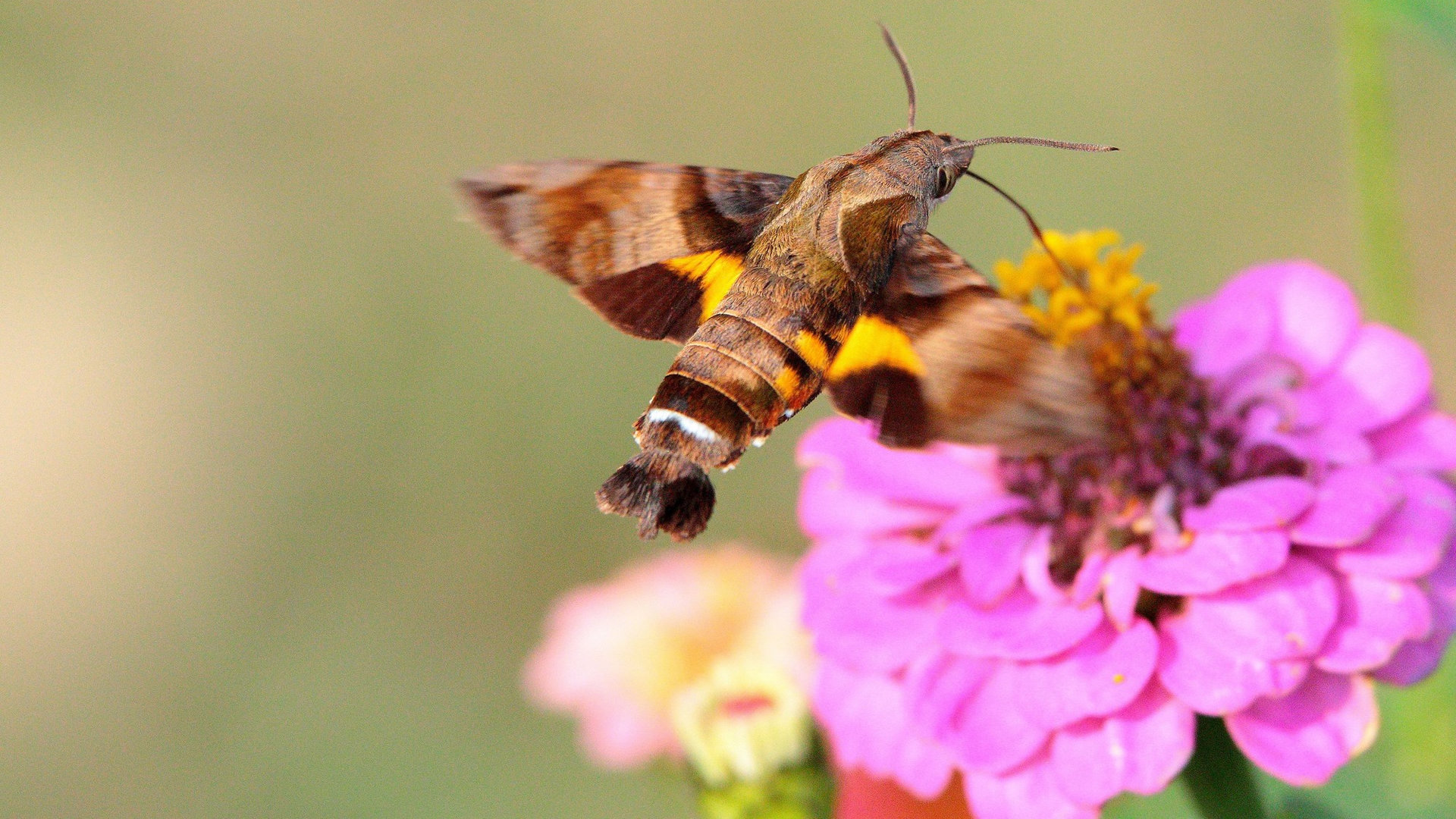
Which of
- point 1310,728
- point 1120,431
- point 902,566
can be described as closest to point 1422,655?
point 1310,728

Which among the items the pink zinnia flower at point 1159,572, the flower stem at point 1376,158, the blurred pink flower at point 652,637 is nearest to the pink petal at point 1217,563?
the pink zinnia flower at point 1159,572

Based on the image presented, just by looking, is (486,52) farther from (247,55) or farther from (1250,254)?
(1250,254)

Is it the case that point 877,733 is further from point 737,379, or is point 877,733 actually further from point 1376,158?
point 1376,158

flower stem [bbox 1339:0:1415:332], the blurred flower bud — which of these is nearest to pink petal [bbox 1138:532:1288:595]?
the blurred flower bud

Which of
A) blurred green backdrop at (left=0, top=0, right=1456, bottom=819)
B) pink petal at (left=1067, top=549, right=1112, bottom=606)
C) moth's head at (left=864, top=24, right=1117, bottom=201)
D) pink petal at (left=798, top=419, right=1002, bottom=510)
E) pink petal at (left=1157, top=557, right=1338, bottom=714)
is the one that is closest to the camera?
pink petal at (left=1157, top=557, right=1338, bottom=714)

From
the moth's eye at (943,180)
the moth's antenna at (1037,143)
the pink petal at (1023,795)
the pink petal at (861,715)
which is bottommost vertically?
the pink petal at (861,715)

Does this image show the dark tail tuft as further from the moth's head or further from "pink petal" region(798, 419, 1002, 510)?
the moth's head

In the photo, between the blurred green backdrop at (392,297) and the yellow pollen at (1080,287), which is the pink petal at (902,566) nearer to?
the yellow pollen at (1080,287)
